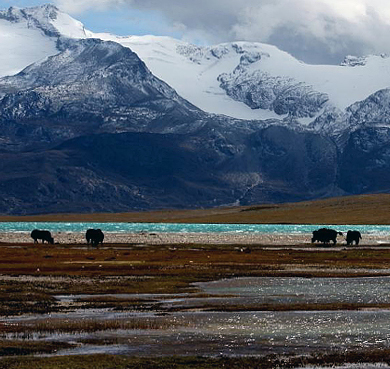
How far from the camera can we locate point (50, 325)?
145ft

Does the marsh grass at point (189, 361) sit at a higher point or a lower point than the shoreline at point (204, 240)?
lower

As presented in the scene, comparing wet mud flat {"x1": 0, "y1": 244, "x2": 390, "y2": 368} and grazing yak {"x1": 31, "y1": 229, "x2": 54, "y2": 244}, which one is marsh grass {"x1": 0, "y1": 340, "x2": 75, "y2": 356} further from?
grazing yak {"x1": 31, "y1": 229, "x2": 54, "y2": 244}

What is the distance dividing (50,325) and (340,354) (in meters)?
13.1

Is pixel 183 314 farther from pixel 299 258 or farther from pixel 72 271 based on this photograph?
pixel 299 258

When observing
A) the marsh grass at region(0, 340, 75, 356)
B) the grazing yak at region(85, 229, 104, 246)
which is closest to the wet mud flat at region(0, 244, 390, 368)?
the marsh grass at region(0, 340, 75, 356)

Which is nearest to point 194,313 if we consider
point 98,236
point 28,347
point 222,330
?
point 222,330

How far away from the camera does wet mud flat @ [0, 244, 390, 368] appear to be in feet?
125

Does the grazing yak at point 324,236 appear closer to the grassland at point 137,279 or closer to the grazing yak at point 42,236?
the grassland at point 137,279

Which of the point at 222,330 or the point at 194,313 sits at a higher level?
the point at 194,313

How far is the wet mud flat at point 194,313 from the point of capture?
1499 inches

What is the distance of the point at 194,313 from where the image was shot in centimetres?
4953

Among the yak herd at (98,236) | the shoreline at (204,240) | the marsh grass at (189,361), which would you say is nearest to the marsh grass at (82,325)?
the marsh grass at (189,361)

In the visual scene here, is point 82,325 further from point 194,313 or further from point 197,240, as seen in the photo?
point 197,240

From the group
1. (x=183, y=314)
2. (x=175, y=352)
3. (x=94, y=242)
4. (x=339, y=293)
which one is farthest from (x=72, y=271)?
(x=94, y=242)
